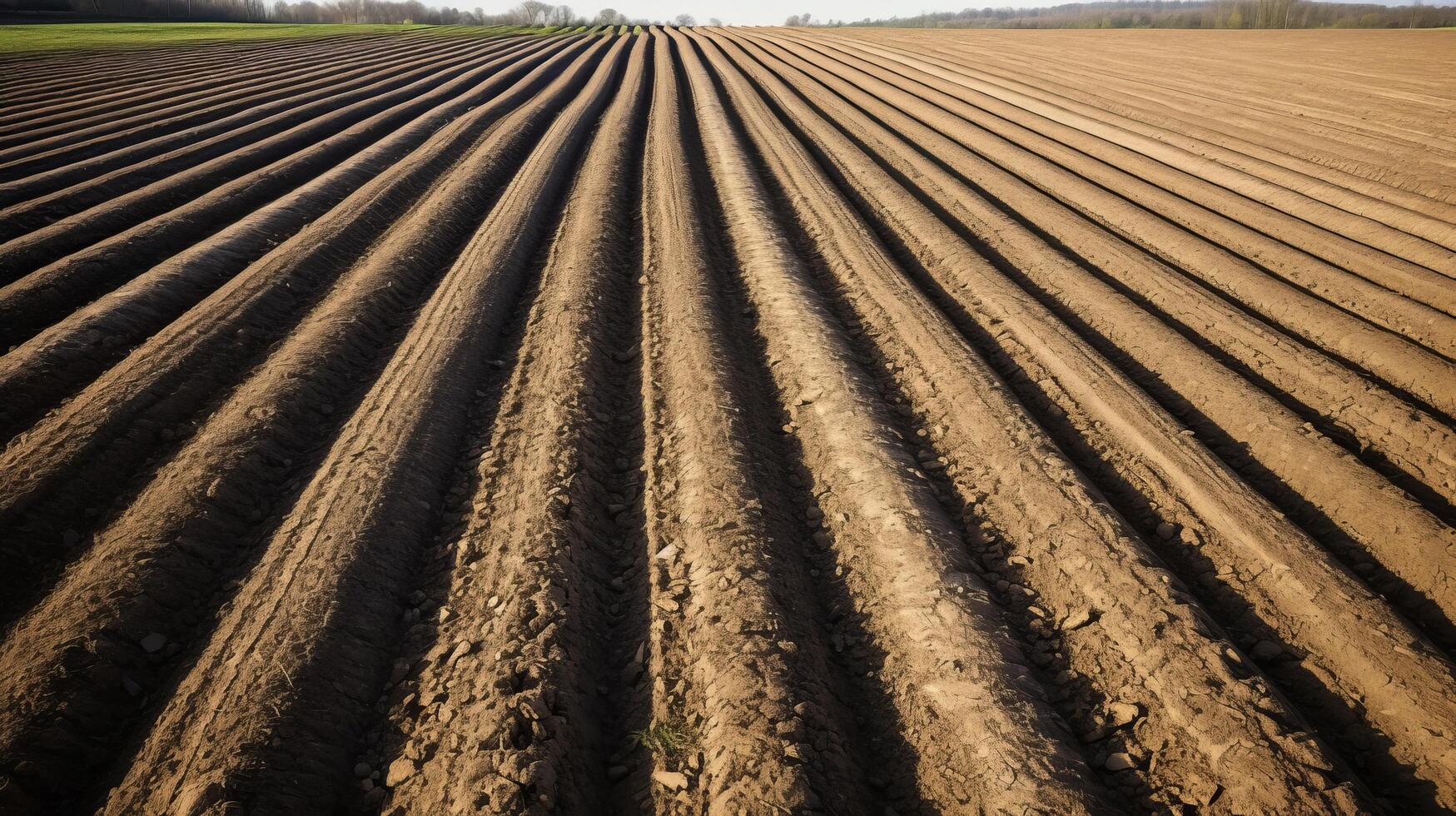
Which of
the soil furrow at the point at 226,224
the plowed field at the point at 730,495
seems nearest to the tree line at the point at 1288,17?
the plowed field at the point at 730,495

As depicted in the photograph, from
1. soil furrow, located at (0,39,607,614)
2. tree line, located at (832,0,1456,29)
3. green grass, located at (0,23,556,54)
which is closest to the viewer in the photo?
soil furrow, located at (0,39,607,614)

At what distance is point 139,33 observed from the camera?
3803cm

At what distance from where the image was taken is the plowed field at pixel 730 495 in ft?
9.95

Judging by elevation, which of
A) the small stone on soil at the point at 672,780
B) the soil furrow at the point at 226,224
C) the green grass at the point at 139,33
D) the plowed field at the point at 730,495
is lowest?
the small stone on soil at the point at 672,780

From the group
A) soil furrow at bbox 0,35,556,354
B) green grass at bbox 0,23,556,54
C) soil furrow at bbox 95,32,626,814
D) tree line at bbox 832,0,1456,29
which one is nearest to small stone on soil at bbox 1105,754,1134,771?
soil furrow at bbox 95,32,626,814

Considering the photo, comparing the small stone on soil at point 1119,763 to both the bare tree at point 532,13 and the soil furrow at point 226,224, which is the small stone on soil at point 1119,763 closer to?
the soil furrow at point 226,224

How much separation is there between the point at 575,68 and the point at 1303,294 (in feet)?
73.6

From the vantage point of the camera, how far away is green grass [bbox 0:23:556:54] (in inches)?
1245

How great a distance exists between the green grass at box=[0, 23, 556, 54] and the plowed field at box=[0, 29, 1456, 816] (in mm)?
33248

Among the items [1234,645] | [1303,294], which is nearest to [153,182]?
[1234,645]

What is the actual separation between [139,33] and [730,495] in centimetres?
5333

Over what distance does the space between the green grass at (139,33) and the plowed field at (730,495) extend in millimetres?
33248

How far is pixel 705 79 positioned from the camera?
785 inches

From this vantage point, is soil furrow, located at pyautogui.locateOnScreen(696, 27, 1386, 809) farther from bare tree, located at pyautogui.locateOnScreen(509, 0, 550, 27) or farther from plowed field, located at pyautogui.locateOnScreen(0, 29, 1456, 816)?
bare tree, located at pyautogui.locateOnScreen(509, 0, 550, 27)
